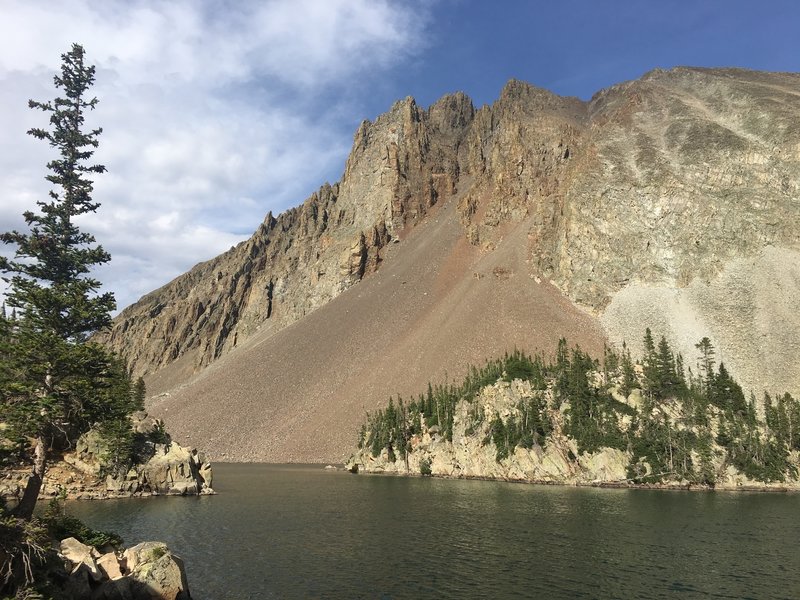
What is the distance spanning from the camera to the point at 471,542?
1550 inches

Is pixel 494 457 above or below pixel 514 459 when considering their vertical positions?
above

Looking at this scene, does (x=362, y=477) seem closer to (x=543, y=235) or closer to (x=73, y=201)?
(x=73, y=201)

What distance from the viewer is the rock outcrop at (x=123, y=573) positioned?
22.4 metres

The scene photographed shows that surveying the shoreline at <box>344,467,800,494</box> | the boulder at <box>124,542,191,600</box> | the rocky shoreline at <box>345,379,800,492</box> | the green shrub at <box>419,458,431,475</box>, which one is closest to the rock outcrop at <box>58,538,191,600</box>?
the boulder at <box>124,542,191,600</box>

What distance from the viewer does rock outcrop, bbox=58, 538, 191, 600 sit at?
2238cm

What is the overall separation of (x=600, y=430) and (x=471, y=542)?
55102mm

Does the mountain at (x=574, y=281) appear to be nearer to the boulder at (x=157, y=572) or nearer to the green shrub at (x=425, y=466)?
the green shrub at (x=425, y=466)

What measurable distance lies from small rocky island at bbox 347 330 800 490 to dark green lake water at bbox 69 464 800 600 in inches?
553

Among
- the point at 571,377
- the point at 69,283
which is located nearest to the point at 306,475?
the point at 571,377

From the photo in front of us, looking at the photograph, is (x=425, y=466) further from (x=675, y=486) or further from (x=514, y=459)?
(x=675, y=486)

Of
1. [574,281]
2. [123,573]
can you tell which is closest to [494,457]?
[574,281]

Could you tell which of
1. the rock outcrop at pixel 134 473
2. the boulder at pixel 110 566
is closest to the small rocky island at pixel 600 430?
the rock outcrop at pixel 134 473

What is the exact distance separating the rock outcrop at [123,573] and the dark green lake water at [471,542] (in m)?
2.88

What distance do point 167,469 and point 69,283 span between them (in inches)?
1817
